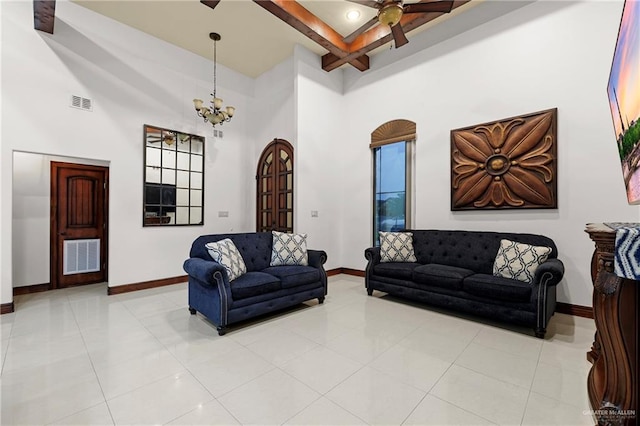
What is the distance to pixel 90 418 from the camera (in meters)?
1.63

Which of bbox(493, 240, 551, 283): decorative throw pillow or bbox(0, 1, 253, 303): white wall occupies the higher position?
bbox(0, 1, 253, 303): white wall

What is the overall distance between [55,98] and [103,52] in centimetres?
106

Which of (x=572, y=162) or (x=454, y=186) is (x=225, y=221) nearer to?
(x=454, y=186)

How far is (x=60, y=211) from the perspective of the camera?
15.4 ft

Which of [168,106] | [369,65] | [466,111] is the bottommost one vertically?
[466,111]

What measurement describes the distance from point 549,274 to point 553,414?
55.8 inches

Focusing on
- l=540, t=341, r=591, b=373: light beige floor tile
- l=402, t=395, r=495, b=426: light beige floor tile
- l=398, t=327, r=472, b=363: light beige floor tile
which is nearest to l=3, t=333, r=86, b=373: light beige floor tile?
l=402, t=395, r=495, b=426: light beige floor tile

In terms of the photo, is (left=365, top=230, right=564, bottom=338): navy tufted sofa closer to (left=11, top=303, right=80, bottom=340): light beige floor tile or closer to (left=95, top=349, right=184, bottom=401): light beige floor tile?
(left=95, top=349, right=184, bottom=401): light beige floor tile

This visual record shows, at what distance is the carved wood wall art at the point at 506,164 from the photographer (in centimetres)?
345

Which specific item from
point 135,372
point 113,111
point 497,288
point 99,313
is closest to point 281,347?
point 135,372

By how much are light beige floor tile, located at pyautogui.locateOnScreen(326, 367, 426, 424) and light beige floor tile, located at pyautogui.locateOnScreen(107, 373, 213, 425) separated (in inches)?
35.1

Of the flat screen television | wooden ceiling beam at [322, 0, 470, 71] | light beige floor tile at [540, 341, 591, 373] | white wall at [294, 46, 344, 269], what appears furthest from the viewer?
white wall at [294, 46, 344, 269]

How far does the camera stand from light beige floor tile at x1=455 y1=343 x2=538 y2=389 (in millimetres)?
2045

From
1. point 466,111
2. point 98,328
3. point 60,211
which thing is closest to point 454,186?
point 466,111
